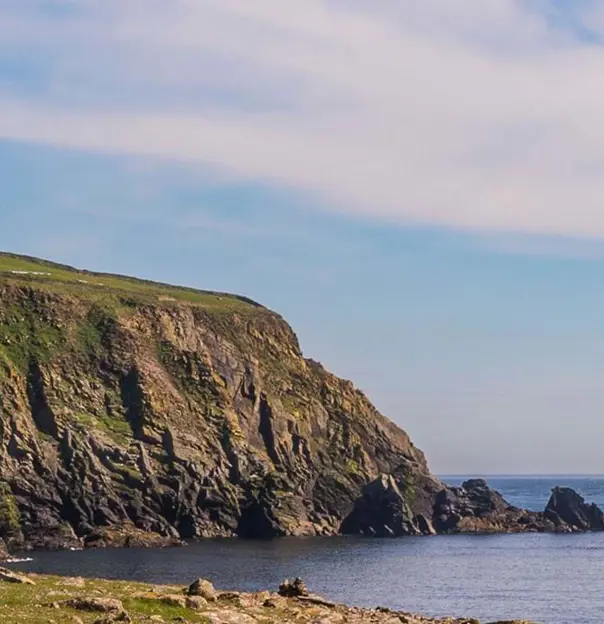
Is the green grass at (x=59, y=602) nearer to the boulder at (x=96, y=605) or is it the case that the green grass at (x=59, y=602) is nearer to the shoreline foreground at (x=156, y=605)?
the shoreline foreground at (x=156, y=605)

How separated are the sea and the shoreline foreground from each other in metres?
33.4

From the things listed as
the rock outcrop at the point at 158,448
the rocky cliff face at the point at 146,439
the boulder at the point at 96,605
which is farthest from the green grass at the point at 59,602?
the rocky cliff face at the point at 146,439

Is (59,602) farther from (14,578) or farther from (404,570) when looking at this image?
(404,570)

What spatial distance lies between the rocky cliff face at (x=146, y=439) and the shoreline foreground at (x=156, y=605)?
96.4m

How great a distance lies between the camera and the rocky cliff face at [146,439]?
502 feet

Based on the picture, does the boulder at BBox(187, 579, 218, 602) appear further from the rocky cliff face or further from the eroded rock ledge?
the eroded rock ledge

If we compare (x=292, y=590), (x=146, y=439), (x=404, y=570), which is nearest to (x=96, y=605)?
(x=292, y=590)

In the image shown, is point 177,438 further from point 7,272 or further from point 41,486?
point 7,272

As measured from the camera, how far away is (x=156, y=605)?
43.4m

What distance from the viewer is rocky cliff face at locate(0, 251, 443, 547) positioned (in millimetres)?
152875

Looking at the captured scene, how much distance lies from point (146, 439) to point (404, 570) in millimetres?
57672

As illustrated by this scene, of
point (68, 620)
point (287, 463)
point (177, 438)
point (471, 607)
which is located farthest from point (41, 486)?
point (68, 620)

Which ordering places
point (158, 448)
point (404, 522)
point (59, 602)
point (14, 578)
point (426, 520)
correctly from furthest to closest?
point (426, 520) → point (404, 522) → point (158, 448) → point (14, 578) → point (59, 602)

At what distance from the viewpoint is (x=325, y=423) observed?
7840 inches
